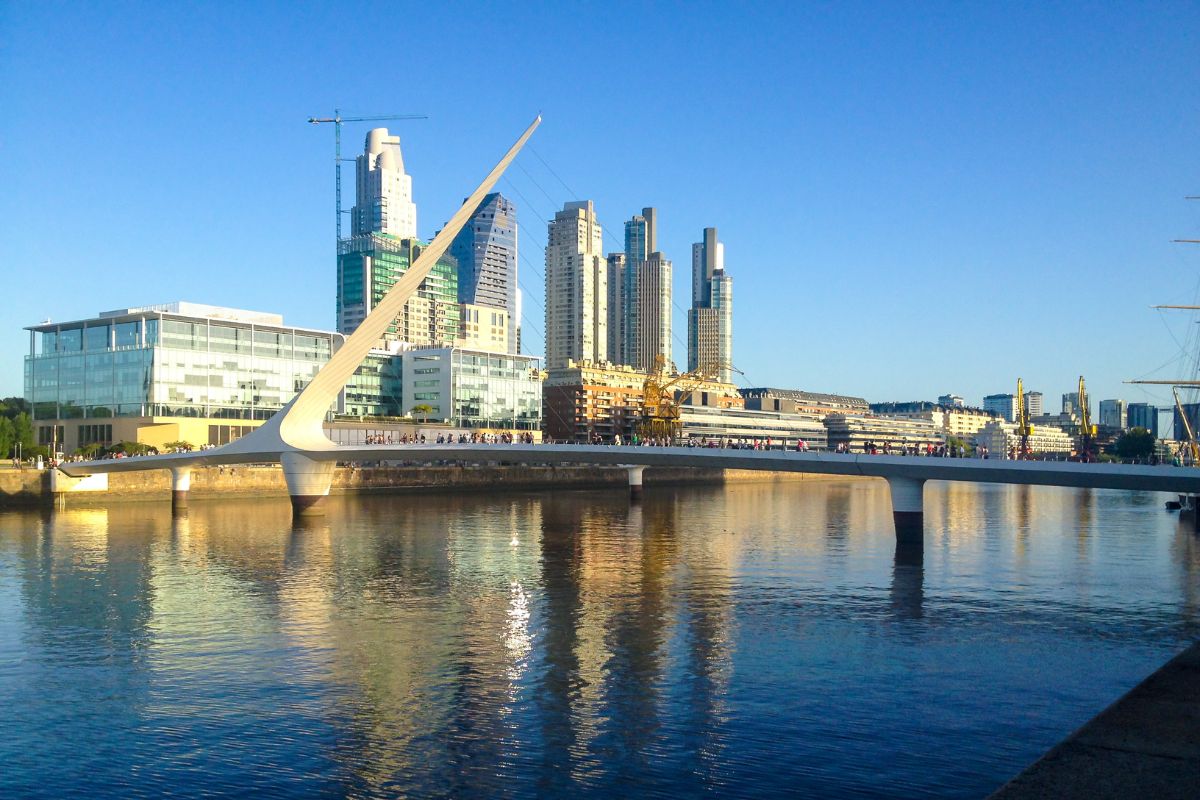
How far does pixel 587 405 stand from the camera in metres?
132

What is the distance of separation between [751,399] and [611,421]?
38.4 m

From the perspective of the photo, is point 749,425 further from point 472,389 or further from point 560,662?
point 560,662

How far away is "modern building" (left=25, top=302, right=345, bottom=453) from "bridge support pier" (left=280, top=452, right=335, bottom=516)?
2990 centimetres

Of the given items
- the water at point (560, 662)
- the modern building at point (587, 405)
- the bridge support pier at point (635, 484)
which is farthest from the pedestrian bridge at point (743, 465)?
the modern building at point (587, 405)

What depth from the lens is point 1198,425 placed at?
7650 centimetres

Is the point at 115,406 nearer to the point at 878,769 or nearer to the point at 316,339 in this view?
the point at 316,339

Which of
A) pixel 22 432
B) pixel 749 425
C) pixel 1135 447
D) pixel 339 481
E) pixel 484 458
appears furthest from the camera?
pixel 749 425

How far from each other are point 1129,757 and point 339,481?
57.2 metres

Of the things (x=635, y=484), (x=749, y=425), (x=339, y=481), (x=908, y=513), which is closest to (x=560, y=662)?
(x=908, y=513)

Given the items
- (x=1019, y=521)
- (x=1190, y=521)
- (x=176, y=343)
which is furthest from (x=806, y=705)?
(x=176, y=343)

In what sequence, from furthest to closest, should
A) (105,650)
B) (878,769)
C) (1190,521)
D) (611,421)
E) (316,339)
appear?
(611,421) < (316,339) < (1190,521) < (105,650) < (878,769)

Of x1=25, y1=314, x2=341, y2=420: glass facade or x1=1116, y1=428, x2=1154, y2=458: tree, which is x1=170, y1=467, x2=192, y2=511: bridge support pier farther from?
x1=1116, y1=428, x2=1154, y2=458: tree

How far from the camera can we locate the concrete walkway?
8.59m

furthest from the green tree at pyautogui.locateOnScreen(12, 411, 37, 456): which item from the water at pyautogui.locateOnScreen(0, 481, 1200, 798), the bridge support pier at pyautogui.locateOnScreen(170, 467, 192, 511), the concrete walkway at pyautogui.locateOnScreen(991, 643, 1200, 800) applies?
the concrete walkway at pyautogui.locateOnScreen(991, 643, 1200, 800)
